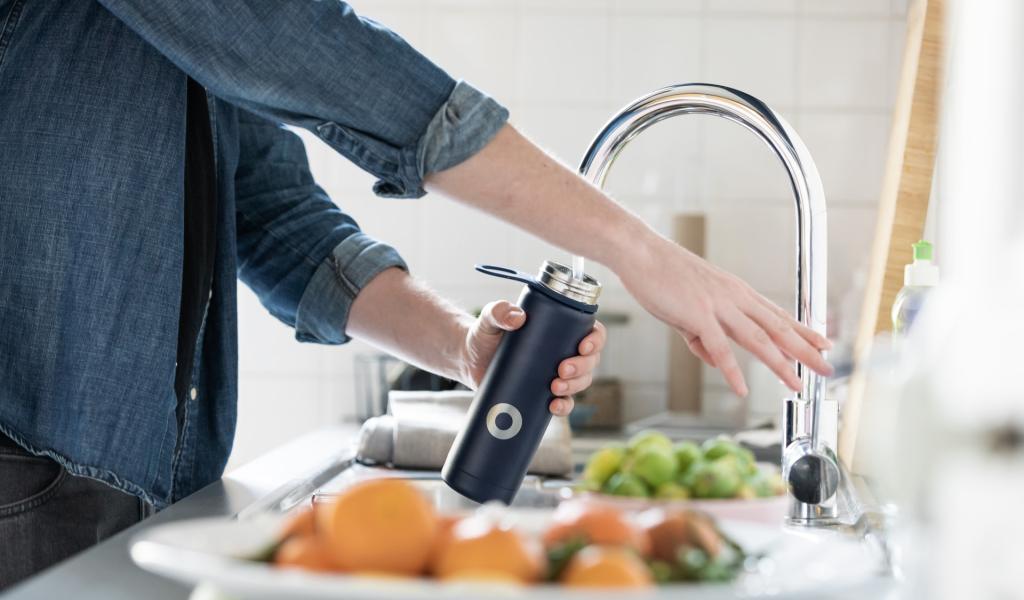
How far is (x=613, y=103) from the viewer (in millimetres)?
2393

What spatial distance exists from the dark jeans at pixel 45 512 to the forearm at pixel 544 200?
1.46 ft

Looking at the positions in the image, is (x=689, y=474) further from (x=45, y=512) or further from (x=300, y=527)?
(x=45, y=512)

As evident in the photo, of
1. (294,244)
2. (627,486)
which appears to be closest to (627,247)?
(627,486)

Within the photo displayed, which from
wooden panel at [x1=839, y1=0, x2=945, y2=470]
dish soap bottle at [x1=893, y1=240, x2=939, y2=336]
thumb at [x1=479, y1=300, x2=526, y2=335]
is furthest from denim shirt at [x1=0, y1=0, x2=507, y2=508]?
wooden panel at [x1=839, y1=0, x2=945, y2=470]

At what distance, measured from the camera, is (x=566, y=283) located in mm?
850

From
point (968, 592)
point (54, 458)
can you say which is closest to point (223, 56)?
point (54, 458)

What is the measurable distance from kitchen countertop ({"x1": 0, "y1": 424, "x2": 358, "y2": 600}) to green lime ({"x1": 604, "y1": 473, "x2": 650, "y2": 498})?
30 cm

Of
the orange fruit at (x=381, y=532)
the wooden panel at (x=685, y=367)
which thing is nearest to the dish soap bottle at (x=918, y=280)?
the orange fruit at (x=381, y=532)

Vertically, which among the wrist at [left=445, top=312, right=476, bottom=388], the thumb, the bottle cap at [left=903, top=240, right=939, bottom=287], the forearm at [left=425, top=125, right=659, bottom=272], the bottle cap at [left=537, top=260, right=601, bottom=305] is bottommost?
the wrist at [left=445, top=312, right=476, bottom=388]

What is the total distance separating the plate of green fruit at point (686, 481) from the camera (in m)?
0.77

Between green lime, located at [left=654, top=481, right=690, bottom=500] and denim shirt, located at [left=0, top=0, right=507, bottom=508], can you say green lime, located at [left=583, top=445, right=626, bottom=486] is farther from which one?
denim shirt, located at [left=0, top=0, right=507, bottom=508]

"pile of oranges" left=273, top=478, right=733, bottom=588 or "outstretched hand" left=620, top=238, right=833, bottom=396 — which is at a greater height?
"outstretched hand" left=620, top=238, right=833, bottom=396

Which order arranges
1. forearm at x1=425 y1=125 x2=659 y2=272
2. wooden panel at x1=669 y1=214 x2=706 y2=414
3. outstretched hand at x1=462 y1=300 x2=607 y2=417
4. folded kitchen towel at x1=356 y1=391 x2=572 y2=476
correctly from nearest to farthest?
1. forearm at x1=425 y1=125 x2=659 y2=272
2. outstretched hand at x1=462 y1=300 x2=607 y2=417
3. folded kitchen towel at x1=356 y1=391 x2=572 y2=476
4. wooden panel at x1=669 y1=214 x2=706 y2=414

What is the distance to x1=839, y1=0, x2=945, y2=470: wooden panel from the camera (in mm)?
1370
